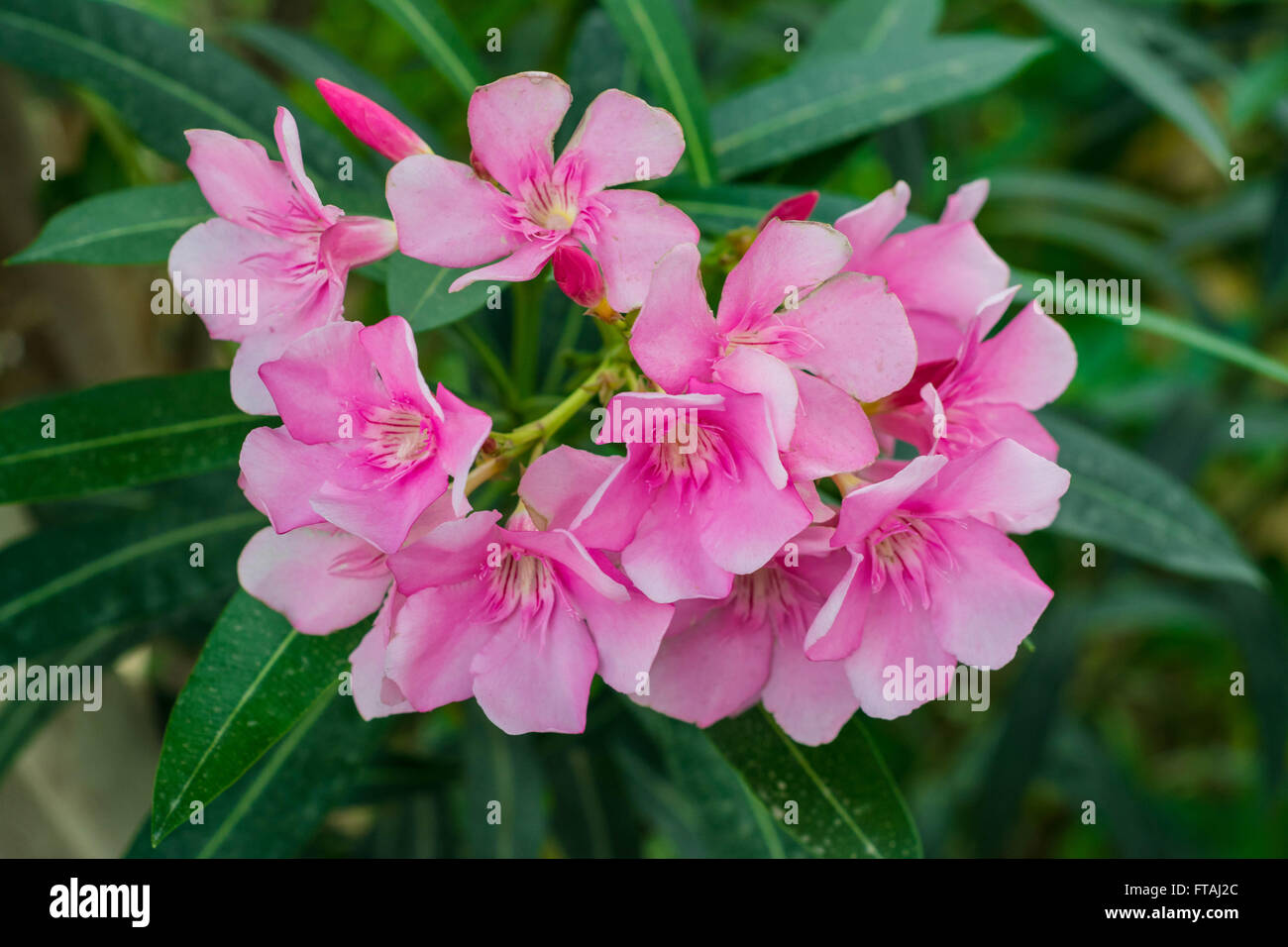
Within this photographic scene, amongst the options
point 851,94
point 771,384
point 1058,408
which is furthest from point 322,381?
point 1058,408

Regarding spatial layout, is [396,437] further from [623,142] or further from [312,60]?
[312,60]

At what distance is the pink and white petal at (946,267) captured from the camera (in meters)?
0.67

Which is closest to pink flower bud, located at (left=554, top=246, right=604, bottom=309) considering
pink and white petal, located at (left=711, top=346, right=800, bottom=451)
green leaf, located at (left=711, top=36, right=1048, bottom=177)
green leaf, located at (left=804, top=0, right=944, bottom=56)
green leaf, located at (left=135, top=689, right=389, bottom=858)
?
pink and white petal, located at (left=711, top=346, right=800, bottom=451)

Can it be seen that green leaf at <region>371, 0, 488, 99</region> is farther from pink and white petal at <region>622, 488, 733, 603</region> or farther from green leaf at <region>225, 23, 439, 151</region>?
pink and white petal at <region>622, 488, 733, 603</region>

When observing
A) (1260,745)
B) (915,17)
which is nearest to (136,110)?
(915,17)

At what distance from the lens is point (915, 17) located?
3.66ft

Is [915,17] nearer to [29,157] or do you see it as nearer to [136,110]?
[136,110]

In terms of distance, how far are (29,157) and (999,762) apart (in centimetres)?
161

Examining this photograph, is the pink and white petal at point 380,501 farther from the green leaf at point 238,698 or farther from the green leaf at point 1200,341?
the green leaf at point 1200,341

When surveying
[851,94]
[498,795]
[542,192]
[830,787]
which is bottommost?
[498,795]

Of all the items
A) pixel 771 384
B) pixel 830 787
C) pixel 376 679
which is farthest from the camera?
pixel 830 787

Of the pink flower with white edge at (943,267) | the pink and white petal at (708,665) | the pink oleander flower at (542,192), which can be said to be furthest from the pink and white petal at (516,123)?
Result: the pink and white petal at (708,665)

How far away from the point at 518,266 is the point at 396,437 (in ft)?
0.41

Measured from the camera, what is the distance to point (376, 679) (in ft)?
2.05
